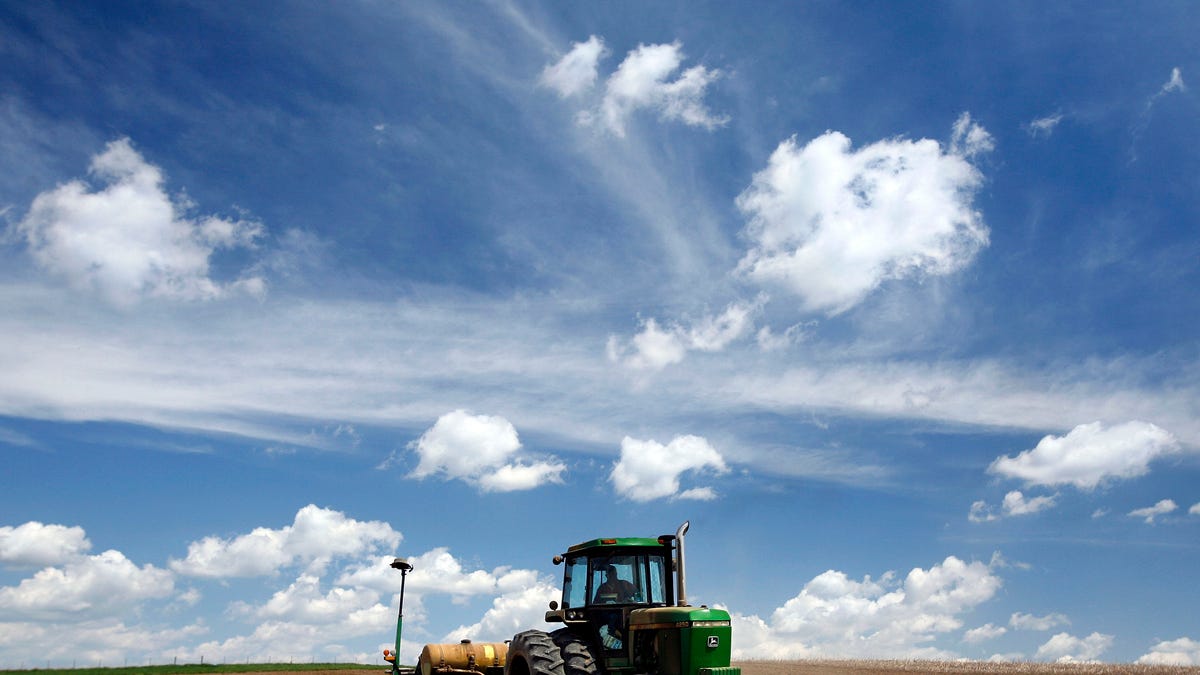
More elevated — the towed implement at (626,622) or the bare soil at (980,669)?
the towed implement at (626,622)

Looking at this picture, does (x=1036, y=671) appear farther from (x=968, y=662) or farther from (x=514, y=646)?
(x=514, y=646)

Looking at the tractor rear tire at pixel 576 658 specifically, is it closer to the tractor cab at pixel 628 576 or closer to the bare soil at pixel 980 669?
the tractor cab at pixel 628 576

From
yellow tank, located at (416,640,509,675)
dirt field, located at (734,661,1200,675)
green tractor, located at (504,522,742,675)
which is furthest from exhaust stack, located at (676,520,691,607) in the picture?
dirt field, located at (734,661,1200,675)

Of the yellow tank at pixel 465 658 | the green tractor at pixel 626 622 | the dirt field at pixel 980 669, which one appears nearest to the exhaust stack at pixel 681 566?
the green tractor at pixel 626 622

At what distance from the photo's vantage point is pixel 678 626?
54.9ft

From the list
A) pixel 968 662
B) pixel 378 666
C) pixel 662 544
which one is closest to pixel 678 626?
pixel 662 544

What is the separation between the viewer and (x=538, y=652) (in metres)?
17.2

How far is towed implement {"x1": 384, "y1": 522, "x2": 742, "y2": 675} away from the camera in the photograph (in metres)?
16.7

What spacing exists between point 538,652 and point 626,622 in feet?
6.47

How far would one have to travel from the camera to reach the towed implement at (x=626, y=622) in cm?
1670

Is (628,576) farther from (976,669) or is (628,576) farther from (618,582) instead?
(976,669)

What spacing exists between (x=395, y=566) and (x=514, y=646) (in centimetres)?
901

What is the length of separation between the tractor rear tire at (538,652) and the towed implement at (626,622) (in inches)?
0.8

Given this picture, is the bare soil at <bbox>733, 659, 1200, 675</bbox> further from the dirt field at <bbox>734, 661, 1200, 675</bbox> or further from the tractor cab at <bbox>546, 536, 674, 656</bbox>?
the tractor cab at <bbox>546, 536, 674, 656</bbox>
